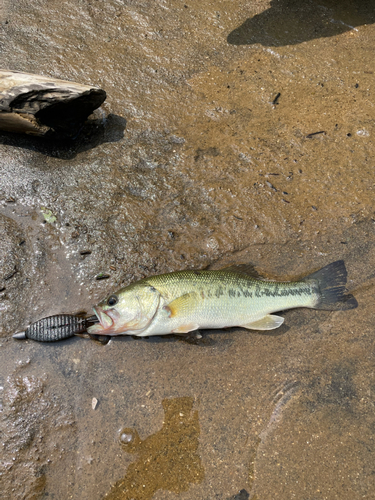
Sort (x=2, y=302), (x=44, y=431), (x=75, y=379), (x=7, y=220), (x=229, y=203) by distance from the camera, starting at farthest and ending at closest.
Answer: (x=229, y=203)
(x=7, y=220)
(x=2, y=302)
(x=75, y=379)
(x=44, y=431)

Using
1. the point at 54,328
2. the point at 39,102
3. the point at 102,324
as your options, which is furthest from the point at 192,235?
the point at 39,102

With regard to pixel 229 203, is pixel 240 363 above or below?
below

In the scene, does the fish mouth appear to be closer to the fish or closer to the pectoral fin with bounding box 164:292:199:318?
the fish

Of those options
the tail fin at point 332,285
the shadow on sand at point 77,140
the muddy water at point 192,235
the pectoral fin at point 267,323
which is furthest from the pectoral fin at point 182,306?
the shadow on sand at point 77,140

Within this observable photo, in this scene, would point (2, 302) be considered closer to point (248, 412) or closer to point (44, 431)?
point (44, 431)

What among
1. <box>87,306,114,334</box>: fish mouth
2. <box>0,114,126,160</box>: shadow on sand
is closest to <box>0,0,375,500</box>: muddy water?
<box>0,114,126,160</box>: shadow on sand

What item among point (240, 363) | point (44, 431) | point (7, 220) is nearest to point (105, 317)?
point (44, 431)

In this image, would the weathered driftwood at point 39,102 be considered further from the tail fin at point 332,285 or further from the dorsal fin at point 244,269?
the tail fin at point 332,285
